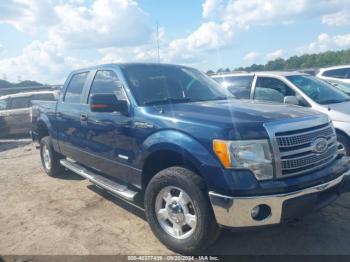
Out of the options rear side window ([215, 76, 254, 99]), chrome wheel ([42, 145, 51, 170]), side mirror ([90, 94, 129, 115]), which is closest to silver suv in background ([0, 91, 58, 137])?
chrome wheel ([42, 145, 51, 170])

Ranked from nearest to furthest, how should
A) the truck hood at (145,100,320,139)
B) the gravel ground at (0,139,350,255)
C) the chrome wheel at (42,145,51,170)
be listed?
the truck hood at (145,100,320,139) < the gravel ground at (0,139,350,255) < the chrome wheel at (42,145,51,170)

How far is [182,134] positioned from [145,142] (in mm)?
572

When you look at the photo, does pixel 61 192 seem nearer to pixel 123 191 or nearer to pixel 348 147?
pixel 123 191

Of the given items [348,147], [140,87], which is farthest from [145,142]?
[348,147]

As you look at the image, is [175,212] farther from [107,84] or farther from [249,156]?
[107,84]

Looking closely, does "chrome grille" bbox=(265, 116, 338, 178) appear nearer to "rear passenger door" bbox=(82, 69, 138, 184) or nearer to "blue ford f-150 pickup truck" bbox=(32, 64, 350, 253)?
"blue ford f-150 pickup truck" bbox=(32, 64, 350, 253)

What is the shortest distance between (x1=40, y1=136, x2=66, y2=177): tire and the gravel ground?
0.71m

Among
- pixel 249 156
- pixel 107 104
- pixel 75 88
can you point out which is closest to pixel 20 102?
pixel 75 88

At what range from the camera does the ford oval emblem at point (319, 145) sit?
132 inches

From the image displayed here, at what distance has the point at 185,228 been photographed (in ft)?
11.5

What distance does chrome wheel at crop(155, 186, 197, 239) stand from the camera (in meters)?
3.38

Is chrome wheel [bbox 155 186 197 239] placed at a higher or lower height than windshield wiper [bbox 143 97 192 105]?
lower

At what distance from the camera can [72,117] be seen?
210 inches

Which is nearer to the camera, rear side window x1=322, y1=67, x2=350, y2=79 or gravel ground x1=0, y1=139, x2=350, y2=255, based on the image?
gravel ground x1=0, y1=139, x2=350, y2=255
